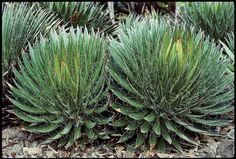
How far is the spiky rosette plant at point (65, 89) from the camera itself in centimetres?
403

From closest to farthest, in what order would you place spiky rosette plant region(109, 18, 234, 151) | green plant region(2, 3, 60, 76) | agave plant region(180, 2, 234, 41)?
spiky rosette plant region(109, 18, 234, 151) < green plant region(2, 3, 60, 76) < agave plant region(180, 2, 234, 41)

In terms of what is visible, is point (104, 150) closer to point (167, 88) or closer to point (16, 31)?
point (167, 88)

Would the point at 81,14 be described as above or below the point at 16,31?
above

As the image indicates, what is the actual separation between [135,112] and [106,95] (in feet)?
0.98

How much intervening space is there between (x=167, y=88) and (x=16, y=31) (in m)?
1.66

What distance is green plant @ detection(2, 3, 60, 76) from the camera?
452 cm

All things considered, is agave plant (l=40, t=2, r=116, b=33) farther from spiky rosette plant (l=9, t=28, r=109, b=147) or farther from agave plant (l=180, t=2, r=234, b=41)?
spiky rosette plant (l=9, t=28, r=109, b=147)

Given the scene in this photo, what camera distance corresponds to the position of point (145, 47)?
4.23 metres

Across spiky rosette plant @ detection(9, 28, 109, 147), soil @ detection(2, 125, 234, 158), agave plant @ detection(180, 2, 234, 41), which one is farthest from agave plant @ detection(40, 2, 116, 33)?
soil @ detection(2, 125, 234, 158)

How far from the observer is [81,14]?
20.5ft

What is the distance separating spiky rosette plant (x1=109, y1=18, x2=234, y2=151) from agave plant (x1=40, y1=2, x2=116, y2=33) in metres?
2.04

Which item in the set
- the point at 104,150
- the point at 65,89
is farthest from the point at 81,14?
the point at 104,150

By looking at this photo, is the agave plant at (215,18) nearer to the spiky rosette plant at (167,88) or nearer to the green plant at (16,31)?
the spiky rosette plant at (167,88)

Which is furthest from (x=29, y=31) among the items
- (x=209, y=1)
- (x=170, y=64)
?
(x=209, y=1)
